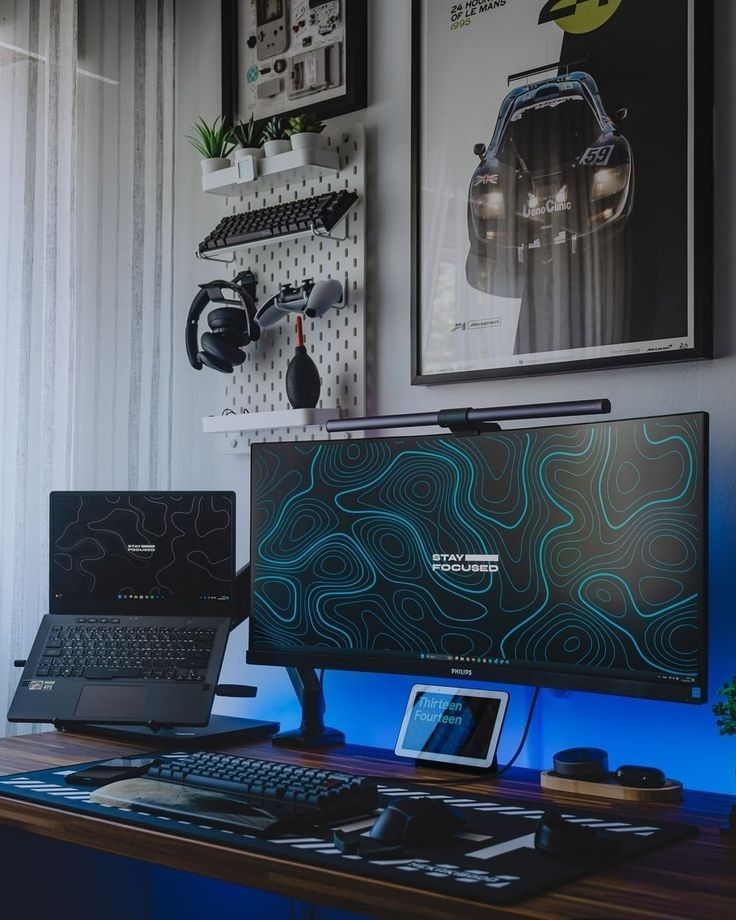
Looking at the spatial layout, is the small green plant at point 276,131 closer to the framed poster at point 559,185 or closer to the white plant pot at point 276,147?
the white plant pot at point 276,147

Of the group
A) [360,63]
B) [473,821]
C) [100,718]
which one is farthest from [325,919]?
[360,63]

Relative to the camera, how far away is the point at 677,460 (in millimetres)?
1417

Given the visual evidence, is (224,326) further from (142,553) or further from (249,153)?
(142,553)

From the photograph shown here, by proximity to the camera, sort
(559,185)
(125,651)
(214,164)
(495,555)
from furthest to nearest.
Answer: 1. (214,164)
2. (125,651)
3. (559,185)
4. (495,555)

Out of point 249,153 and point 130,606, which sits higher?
point 249,153

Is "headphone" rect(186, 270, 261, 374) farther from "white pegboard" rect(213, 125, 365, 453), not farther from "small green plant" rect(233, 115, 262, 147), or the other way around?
"small green plant" rect(233, 115, 262, 147)

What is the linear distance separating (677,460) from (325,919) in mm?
1074

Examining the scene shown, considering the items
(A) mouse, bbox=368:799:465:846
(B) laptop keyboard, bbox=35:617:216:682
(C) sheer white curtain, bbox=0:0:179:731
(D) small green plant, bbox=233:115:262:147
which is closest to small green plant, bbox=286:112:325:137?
(D) small green plant, bbox=233:115:262:147

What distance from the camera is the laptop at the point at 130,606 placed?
181 centimetres

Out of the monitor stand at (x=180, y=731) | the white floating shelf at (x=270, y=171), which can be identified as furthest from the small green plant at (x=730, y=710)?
the white floating shelf at (x=270, y=171)

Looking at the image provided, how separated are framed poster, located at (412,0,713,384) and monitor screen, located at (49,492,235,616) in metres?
0.45

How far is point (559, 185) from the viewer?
68.9 inches

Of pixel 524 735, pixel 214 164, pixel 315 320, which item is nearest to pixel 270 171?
pixel 214 164

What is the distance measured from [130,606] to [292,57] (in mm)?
1104
